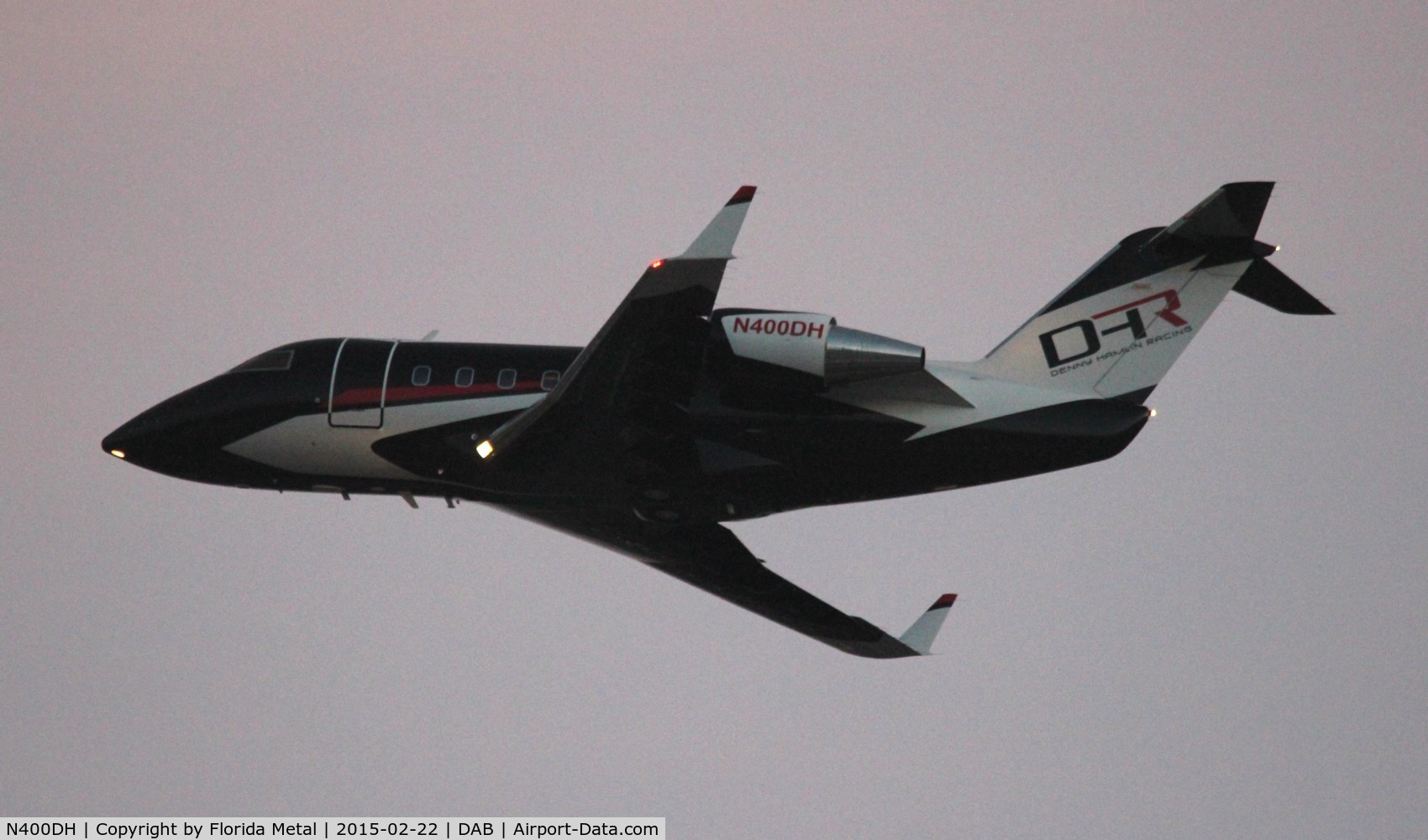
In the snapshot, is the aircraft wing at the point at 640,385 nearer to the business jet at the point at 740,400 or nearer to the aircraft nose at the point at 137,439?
the business jet at the point at 740,400

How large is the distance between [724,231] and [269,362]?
948cm

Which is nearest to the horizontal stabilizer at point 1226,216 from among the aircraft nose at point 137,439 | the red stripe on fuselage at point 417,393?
the red stripe on fuselage at point 417,393

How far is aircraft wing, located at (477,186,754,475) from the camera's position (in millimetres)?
25156

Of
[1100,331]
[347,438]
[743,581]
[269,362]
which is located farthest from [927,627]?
[269,362]

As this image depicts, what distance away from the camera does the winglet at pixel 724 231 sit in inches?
969

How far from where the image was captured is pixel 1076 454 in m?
26.4

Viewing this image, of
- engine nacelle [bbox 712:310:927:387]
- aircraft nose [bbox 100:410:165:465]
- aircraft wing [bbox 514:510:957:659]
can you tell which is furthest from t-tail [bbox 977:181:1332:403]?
aircraft nose [bbox 100:410:165:465]

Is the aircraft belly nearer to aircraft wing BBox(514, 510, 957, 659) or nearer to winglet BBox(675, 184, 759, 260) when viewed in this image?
aircraft wing BBox(514, 510, 957, 659)

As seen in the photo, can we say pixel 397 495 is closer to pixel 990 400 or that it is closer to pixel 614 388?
pixel 614 388

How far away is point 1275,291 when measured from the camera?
27172 millimetres

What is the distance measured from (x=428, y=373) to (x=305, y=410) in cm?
221

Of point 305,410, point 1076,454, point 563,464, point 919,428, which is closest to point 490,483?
point 563,464

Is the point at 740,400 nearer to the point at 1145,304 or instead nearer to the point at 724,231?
the point at 724,231

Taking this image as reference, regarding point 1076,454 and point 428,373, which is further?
point 428,373
